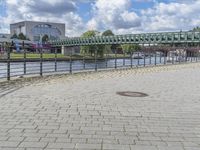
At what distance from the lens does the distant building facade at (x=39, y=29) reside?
17389cm

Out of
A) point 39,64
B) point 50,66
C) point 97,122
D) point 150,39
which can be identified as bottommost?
point 97,122

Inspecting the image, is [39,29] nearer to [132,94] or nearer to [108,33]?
[108,33]

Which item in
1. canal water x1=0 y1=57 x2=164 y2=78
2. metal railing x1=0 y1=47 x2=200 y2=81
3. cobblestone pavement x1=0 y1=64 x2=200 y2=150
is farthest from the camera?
canal water x1=0 y1=57 x2=164 y2=78

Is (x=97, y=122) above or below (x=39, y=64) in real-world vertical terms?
below

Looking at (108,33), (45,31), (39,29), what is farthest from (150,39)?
(39,29)

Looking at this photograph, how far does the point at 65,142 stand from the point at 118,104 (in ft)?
12.2

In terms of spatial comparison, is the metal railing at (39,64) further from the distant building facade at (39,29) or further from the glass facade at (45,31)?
the glass facade at (45,31)

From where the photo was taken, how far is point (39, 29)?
180 metres

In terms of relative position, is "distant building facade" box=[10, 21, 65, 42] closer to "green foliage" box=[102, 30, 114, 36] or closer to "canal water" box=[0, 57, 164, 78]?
"green foliage" box=[102, 30, 114, 36]

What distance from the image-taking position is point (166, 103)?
29.3ft

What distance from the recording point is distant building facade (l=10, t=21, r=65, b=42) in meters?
174

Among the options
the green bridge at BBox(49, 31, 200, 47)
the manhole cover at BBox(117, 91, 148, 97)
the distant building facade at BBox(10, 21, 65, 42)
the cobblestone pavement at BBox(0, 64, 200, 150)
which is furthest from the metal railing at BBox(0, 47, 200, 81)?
the distant building facade at BBox(10, 21, 65, 42)

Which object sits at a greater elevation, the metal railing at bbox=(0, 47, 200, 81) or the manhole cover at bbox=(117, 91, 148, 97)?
the metal railing at bbox=(0, 47, 200, 81)

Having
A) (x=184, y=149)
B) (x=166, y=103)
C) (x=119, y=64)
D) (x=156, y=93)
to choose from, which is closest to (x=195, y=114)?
(x=166, y=103)
